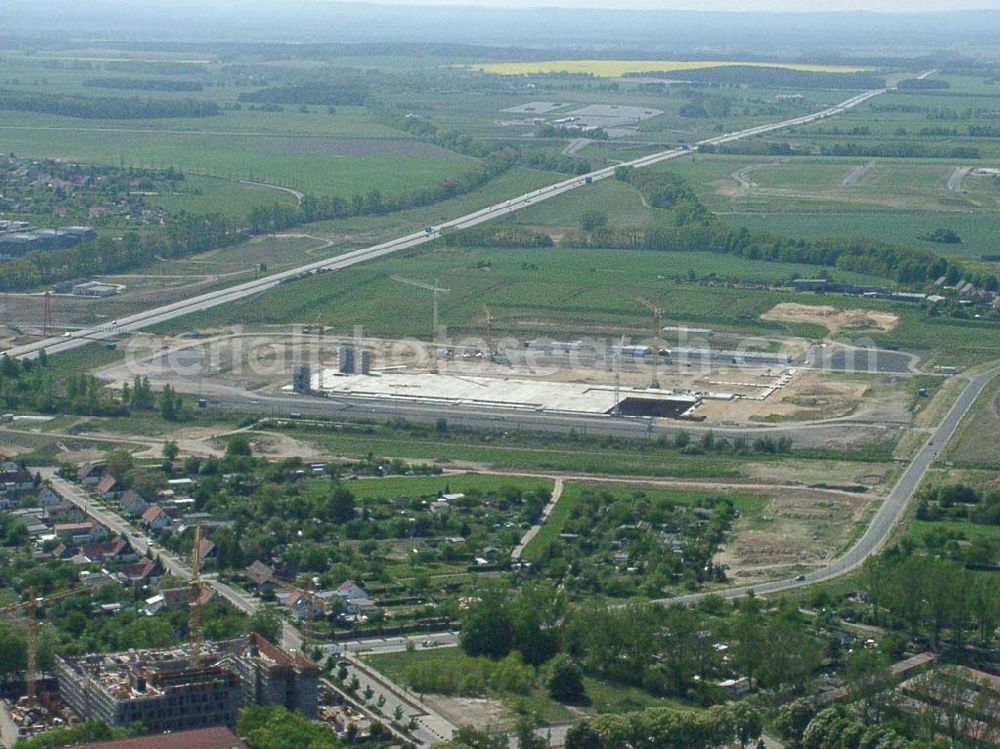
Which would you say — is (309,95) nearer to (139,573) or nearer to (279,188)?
(279,188)

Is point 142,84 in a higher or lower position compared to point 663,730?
higher

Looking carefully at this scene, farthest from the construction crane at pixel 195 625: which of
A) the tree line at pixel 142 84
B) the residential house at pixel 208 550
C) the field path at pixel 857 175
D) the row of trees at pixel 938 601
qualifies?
the tree line at pixel 142 84

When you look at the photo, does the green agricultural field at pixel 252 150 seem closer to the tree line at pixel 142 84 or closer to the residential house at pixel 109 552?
the tree line at pixel 142 84

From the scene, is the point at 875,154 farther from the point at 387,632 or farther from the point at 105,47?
the point at 105,47

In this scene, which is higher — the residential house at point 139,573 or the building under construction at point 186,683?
the building under construction at point 186,683

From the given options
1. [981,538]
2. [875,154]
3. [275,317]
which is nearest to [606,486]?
[981,538]


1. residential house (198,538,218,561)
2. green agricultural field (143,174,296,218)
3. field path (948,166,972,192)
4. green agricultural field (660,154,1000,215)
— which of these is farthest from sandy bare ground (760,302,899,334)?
field path (948,166,972,192)

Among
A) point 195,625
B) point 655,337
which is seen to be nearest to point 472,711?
point 195,625
